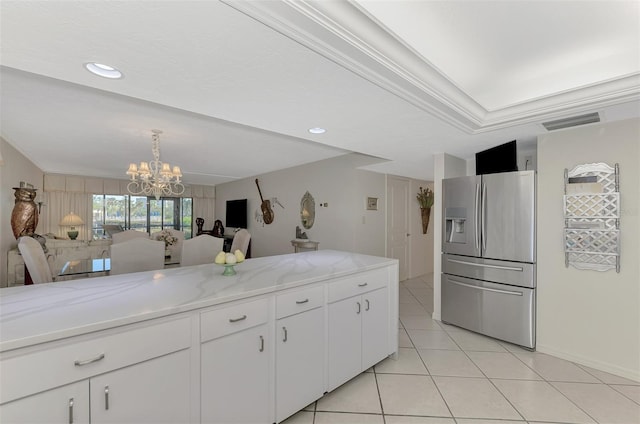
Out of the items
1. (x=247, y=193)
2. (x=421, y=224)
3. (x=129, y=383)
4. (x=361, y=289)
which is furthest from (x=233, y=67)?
(x=247, y=193)

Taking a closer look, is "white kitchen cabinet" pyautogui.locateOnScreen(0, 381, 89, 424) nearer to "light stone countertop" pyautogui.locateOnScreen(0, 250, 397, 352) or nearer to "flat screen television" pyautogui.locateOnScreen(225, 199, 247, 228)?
"light stone countertop" pyautogui.locateOnScreen(0, 250, 397, 352)

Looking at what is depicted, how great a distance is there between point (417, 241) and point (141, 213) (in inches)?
309

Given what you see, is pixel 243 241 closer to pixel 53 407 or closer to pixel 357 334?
pixel 357 334

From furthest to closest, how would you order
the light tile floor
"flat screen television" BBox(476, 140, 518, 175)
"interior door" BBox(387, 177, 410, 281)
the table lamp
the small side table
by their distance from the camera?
1. the table lamp
2. "interior door" BBox(387, 177, 410, 281)
3. the small side table
4. "flat screen television" BBox(476, 140, 518, 175)
5. the light tile floor

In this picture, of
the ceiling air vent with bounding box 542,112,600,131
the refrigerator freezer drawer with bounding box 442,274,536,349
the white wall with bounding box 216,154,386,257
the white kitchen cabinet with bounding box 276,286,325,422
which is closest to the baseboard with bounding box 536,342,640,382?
the refrigerator freezer drawer with bounding box 442,274,536,349

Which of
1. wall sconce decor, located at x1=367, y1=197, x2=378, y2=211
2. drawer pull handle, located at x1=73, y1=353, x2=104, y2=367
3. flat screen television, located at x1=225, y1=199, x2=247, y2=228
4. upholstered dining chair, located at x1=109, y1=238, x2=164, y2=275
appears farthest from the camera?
flat screen television, located at x1=225, y1=199, x2=247, y2=228

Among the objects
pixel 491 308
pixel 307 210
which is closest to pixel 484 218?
pixel 491 308

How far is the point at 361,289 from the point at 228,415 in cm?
119

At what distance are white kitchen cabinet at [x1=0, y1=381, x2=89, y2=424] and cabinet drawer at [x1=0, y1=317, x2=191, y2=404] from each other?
0.08 ft

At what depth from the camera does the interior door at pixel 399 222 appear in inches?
207

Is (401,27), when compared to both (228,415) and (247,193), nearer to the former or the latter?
(228,415)

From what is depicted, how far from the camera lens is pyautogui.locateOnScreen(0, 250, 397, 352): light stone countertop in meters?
1.01

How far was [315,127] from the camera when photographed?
2547 mm

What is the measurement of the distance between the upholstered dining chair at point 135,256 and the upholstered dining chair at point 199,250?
34cm
